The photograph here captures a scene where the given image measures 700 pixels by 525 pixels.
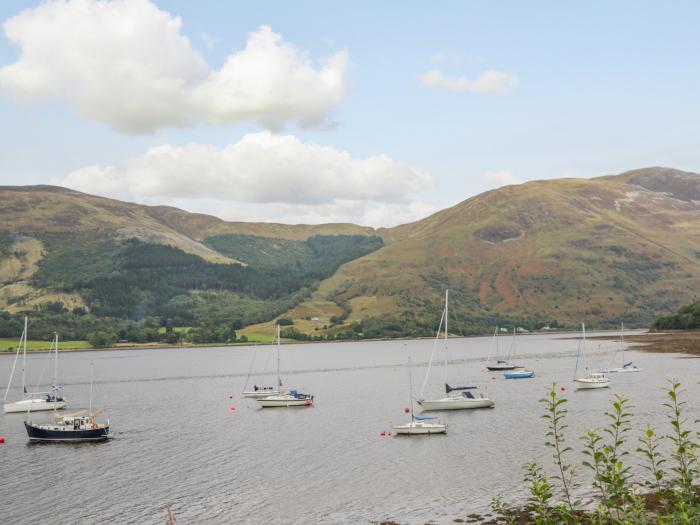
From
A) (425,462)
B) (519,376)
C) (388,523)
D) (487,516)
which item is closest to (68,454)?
(425,462)

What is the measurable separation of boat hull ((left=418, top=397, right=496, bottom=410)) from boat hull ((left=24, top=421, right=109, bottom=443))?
5134cm

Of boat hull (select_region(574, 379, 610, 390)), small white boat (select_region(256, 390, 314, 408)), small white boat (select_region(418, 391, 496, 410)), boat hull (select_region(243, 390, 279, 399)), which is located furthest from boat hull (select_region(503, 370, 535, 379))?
small white boat (select_region(256, 390, 314, 408))

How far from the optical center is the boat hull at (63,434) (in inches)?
3846

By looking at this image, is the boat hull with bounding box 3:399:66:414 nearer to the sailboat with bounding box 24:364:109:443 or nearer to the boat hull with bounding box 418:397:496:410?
the sailboat with bounding box 24:364:109:443

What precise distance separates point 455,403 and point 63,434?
61.4m

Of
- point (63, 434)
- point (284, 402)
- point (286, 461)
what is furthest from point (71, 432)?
point (284, 402)

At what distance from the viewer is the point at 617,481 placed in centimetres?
2030

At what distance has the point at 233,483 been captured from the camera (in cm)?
7200

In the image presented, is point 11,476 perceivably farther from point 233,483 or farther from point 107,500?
point 233,483

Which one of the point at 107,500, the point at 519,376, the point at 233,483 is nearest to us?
the point at 107,500

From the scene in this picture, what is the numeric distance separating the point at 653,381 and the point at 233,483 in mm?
103116

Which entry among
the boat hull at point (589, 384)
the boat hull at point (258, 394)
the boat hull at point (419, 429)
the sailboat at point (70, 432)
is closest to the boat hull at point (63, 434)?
the sailboat at point (70, 432)

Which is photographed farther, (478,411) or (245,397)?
(245,397)

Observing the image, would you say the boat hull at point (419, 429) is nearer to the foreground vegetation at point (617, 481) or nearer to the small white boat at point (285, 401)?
the foreground vegetation at point (617, 481)
